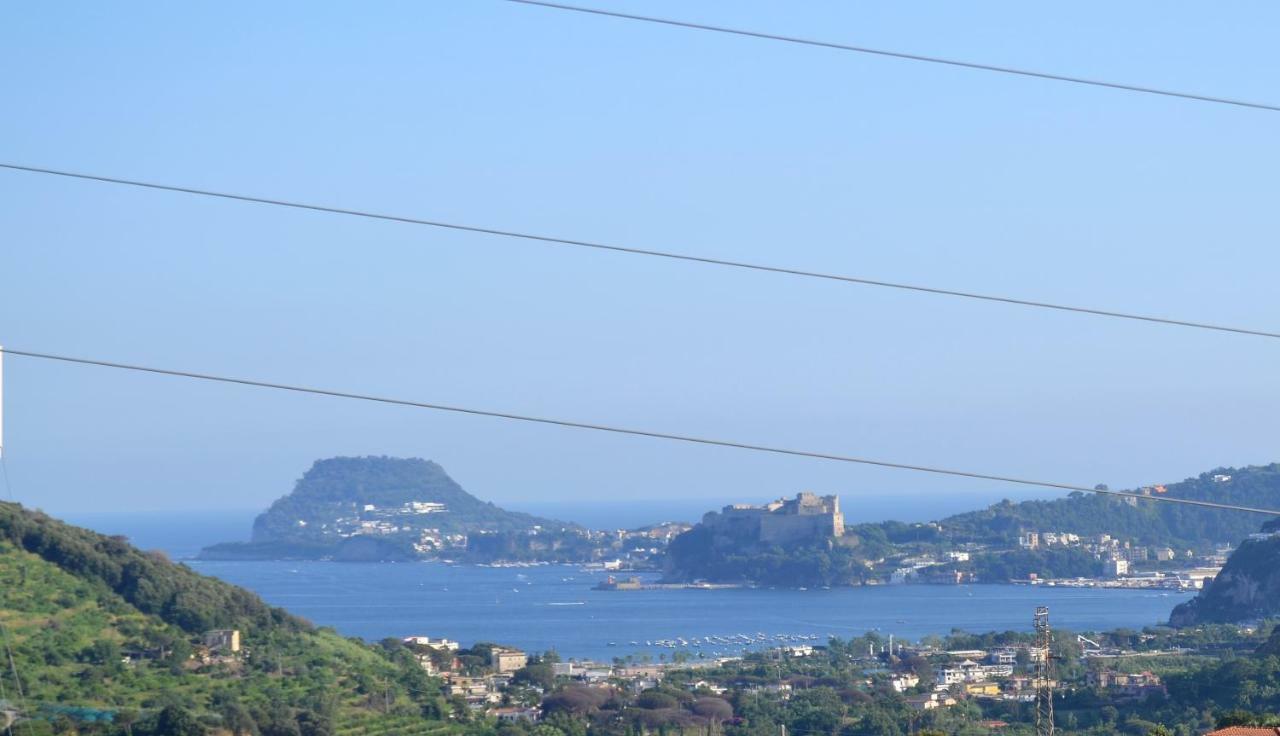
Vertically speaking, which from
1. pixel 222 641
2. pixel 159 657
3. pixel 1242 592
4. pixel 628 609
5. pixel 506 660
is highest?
pixel 1242 592

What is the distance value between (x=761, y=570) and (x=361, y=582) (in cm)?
1486

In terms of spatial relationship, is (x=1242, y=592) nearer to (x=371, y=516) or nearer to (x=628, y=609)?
(x=628, y=609)

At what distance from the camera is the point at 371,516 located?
95.8m

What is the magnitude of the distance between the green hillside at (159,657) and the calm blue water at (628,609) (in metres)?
15.1

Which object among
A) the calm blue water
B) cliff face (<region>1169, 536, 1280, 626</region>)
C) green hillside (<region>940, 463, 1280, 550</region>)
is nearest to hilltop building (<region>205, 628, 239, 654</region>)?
the calm blue water

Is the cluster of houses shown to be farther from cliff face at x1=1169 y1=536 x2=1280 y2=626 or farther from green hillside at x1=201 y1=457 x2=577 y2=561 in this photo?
green hillside at x1=201 y1=457 x2=577 y2=561

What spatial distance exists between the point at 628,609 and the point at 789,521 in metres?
14.2

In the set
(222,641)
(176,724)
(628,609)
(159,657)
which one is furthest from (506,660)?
(628,609)

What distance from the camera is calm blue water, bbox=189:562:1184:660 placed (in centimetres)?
4503

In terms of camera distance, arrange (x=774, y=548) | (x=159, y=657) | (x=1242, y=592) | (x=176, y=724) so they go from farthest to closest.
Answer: (x=774, y=548), (x=1242, y=592), (x=159, y=657), (x=176, y=724)

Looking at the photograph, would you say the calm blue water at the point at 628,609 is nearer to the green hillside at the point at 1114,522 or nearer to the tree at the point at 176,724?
the green hillside at the point at 1114,522

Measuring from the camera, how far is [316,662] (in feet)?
76.3

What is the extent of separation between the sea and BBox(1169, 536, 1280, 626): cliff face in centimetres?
241

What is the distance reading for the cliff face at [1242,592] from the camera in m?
40.2
